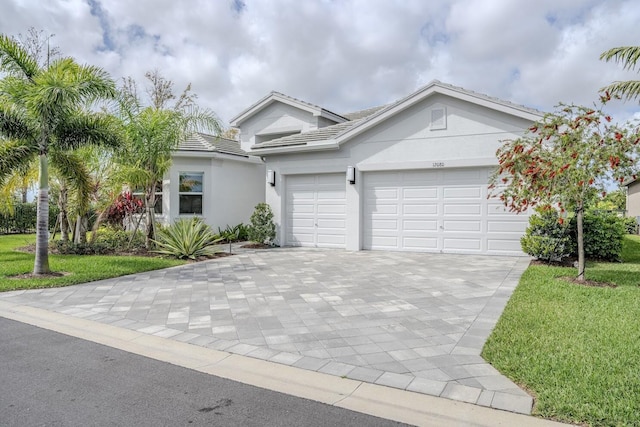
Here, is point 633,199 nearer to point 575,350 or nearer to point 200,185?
point 200,185

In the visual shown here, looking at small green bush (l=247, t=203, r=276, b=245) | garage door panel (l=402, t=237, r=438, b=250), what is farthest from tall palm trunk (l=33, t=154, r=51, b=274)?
garage door panel (l=402, t=237, r=438, b=250)

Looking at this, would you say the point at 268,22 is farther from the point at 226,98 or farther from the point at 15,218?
the point at 226,98

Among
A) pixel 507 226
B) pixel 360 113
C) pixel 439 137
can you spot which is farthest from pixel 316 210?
pixel 360 113

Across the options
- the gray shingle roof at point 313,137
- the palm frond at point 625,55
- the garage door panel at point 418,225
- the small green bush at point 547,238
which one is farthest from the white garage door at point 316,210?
the palm frond at point 625,55

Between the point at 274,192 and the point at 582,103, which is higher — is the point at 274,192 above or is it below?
below

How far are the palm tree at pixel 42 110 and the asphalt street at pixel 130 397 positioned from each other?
5589mm

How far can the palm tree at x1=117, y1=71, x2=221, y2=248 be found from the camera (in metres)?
12.1

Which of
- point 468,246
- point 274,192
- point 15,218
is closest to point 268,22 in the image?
point 274,192

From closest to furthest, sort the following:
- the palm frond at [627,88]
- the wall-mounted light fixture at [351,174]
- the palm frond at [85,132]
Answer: the palm frond at [85,132] → the palm frond at [627,88] → the wall-mounted light fixture at [351,174]

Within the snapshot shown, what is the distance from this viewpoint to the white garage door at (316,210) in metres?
13.6

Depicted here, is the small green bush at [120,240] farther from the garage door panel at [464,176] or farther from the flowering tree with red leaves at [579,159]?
the flowering tree with red leaves at [579,159]

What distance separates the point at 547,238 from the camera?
9844 mm

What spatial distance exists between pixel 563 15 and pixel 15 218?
23613mm

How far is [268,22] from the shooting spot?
14.1m
